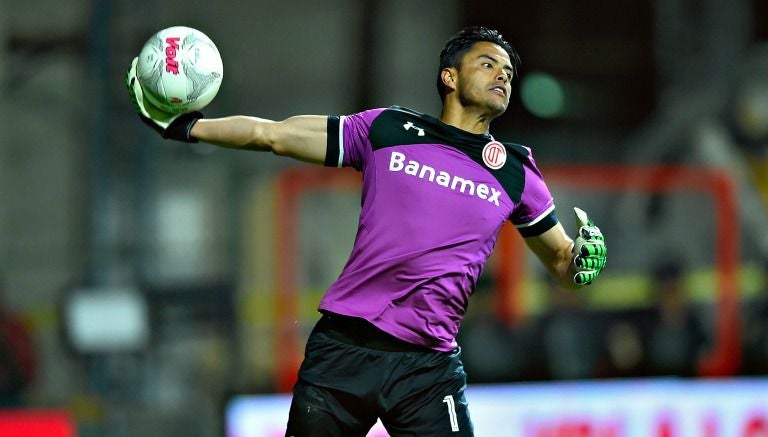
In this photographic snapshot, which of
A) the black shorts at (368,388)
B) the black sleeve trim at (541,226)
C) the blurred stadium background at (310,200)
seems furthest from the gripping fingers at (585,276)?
the blurred stadium background at (310,200)

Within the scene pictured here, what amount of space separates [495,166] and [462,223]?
0.69 ft

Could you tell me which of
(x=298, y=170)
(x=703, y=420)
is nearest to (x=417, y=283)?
(x=703, y=420)

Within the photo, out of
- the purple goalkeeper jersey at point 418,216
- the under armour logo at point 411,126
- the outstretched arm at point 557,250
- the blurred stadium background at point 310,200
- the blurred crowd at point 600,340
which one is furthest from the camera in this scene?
the blurred stadium background at point 310,200

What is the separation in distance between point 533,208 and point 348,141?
62cm

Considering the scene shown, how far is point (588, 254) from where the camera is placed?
4.10 m

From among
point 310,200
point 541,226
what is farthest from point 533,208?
point 310,200

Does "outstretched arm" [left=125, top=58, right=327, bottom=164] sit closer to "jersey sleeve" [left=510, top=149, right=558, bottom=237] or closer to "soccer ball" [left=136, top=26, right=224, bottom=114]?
"soccer ball" [left=136, top=26, right=224, bottom=114]

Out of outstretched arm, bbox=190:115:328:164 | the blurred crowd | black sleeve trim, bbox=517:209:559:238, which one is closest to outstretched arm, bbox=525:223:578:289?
black sleeve trim, bbox=517:209:559:238

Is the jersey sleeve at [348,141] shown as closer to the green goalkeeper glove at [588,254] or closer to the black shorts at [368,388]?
the black shorts at [368,388]

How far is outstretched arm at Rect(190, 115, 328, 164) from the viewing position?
13.0 feet

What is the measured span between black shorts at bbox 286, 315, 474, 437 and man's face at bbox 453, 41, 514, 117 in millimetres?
747

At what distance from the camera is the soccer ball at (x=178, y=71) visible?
3957mm

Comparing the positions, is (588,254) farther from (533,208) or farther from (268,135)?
(268,135)

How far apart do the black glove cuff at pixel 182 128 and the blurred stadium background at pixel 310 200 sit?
4389mm
